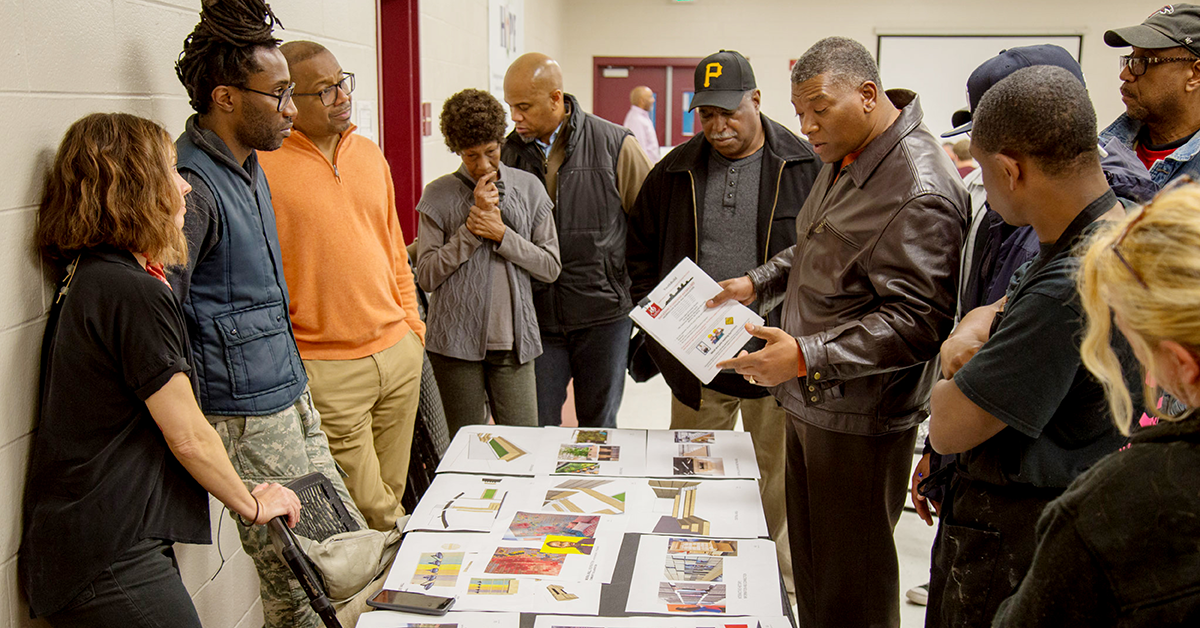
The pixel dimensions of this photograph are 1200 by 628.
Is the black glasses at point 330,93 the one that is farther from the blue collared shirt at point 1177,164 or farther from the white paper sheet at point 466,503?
the blue collared shirt at point 1177,164

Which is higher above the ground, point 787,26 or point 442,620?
point 787,26

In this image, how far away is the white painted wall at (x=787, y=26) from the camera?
29.2 ft

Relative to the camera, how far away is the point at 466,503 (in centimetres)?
176

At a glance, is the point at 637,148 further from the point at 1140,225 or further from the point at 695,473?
the point at 1140,225

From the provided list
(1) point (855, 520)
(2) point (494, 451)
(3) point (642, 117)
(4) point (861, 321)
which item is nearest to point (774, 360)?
(4) point (861, 321)

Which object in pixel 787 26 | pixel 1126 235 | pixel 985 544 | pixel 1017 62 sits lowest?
pixel 985 544

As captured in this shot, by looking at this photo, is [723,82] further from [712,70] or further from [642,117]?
[642,117]

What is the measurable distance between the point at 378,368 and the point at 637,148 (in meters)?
1.26

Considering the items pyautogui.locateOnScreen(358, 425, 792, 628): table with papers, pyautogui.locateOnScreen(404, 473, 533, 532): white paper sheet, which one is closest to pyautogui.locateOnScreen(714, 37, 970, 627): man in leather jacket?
pyautogui.locateOnScreen(358, 425, 792, 628): table with papers

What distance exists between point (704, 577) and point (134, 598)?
3.18 feet

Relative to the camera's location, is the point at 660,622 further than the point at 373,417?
No

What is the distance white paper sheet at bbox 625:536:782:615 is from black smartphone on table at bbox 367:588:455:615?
12.2 inches

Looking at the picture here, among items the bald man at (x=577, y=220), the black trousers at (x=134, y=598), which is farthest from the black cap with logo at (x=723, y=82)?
the black trousers at (x=134, y=598)

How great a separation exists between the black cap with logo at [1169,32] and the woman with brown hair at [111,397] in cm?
201
